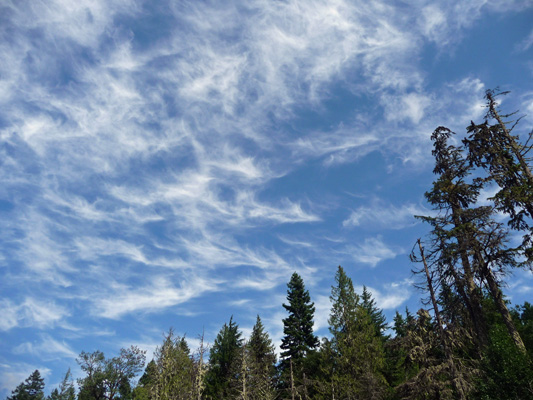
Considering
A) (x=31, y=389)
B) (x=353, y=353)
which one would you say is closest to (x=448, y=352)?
(x=353, y=353)

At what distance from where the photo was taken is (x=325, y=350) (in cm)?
3300

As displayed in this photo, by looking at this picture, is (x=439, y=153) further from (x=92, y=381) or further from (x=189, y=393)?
(x=92, y=381)

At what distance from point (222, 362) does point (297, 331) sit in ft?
36.7

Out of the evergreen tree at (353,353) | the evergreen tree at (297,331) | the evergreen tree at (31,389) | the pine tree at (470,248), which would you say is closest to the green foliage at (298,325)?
the evergreen tree at (297,331)

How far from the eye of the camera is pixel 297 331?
4622 centimetres

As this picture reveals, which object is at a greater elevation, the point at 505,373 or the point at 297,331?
the point at 297,331

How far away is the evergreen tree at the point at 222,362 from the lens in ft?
133

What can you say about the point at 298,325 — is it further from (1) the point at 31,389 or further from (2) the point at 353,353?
(1) the point at 31,389

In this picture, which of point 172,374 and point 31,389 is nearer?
point 172,374

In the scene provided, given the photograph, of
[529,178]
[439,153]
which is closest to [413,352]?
[529,178]

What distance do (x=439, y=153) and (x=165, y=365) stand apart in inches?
1304

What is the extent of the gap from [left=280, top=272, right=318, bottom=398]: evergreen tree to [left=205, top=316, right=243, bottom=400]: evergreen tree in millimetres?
6875

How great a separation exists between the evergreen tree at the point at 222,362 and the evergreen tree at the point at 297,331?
688cm

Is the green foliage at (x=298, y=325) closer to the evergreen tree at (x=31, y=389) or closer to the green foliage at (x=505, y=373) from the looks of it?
the green foliage at (x=505, y=373)
